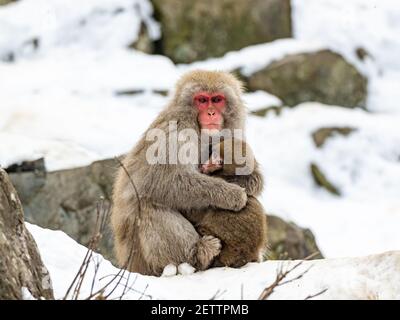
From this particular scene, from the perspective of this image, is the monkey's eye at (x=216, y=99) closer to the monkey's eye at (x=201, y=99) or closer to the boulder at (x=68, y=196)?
the monkey's eye at (x=201, y=99)

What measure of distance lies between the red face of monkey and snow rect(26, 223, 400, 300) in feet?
3.56

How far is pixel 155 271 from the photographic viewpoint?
17.9 feet

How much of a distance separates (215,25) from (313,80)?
5.95 ft

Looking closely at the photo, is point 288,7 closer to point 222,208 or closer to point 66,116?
point 66,116

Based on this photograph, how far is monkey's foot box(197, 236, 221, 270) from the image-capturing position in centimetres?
530

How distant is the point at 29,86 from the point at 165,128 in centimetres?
622

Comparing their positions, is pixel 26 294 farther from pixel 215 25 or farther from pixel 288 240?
pixel 215 25

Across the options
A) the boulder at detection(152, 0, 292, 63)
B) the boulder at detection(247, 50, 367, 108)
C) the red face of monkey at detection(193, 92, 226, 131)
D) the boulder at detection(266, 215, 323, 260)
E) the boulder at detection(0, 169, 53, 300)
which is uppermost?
the boulder at detection(152, 0, 292, 63)

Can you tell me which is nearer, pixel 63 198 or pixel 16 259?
pixel 16 259

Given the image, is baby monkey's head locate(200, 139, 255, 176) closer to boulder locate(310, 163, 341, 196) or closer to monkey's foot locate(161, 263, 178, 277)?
monkey's foot locate(161, 263, 178, 277)

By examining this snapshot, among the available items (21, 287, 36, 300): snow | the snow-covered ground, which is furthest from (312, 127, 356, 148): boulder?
(21, 287, 36, 300): snow

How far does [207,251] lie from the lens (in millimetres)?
5305

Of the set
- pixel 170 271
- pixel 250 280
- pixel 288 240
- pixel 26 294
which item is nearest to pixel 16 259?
pixel 26 294

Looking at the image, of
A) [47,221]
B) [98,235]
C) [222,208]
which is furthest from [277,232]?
[98,235]
